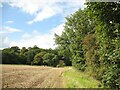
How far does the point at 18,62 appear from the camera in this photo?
12394 centimetres

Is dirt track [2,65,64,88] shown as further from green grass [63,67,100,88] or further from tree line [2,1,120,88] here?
tree line [2,1,120,88]

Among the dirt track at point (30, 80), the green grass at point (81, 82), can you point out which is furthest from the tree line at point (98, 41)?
the dirt track at point (30, 80)

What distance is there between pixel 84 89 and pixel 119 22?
8119mm

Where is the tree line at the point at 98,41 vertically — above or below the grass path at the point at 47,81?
above

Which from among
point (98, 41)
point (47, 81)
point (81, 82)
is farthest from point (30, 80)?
point (98, 41)

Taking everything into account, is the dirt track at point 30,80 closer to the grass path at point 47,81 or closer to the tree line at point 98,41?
the grass path at point 47,81

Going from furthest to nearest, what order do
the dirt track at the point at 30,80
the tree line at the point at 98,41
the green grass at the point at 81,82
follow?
the green grass at the point at 81,82
the dirt track at the point at 30,80
the tree line at the point at 98,41

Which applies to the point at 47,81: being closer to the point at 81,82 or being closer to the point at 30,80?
the point at 30,80

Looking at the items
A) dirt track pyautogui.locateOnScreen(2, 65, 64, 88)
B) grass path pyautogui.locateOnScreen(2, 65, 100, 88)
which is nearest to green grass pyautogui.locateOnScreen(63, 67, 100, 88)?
grass path pyautogui.locateOnScreen(2, 65, 100, 88)

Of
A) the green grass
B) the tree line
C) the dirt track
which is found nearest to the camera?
the tree line

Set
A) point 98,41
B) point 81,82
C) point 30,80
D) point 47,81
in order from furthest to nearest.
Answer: point 30,80 < point 47,81 < point 98,41 < point 81,82

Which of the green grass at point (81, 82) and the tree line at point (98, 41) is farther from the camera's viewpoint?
the green grass at point (81, 82)

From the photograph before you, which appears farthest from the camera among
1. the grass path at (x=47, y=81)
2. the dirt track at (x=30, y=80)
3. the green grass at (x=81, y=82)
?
the green grass at (x=81, y=82)

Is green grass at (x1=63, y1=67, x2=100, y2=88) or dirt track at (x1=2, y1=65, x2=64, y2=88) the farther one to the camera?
green grass at (x1=63, y1=67, x2=100, y2=88)
